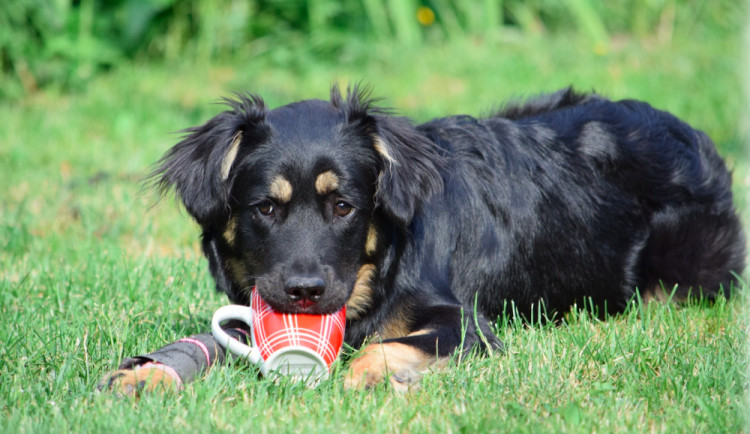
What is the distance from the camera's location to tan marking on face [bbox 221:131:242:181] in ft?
13.1

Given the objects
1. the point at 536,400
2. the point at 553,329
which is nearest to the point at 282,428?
the point at 536,400

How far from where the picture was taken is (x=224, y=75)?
35.6ft

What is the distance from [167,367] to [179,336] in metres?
0.61

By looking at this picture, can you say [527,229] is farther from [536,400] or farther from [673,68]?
[673,68]

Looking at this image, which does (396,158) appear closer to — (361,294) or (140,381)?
(361,294)

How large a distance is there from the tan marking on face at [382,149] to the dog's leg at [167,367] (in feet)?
3.77

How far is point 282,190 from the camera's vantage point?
380cm

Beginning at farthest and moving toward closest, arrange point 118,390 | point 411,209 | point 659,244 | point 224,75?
point 224,75
point 659,244
point 411,209
point 118,390

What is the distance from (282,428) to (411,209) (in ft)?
4.28

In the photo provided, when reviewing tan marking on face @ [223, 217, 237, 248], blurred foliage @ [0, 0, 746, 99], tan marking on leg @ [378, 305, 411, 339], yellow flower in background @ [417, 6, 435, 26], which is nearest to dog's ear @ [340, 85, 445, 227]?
tan marking on leg @ [378, 305, 411, 339]

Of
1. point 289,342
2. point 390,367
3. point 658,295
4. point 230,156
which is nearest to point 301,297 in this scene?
point 289,342

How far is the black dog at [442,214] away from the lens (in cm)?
380

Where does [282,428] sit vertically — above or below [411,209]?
below

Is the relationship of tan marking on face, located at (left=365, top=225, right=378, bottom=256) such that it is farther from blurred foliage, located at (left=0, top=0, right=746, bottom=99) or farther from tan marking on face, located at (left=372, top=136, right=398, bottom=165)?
blurred foliage, located at (left=0, top=0, right=746, bottom=99)
